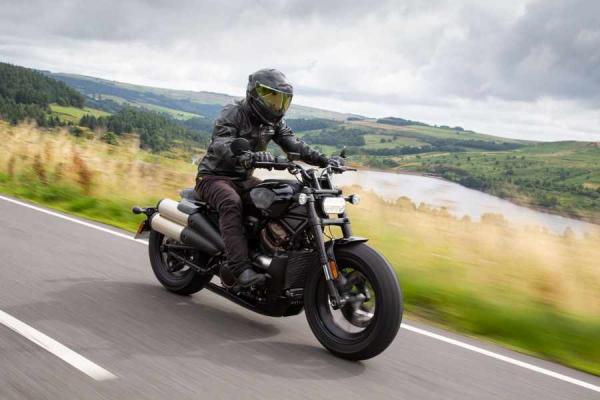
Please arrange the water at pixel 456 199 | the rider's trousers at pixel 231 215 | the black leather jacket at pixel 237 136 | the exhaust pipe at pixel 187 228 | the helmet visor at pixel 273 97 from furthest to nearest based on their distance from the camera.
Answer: the water at pixel 456 199
the exhaust pipe at pixel 187 228
the black leather jacket at pixel 237 136
the helmet visor at pixel 273 97
the rider's trousers at pixel 231 215

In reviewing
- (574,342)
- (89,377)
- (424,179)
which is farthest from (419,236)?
(89,377)

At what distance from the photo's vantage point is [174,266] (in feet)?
19.5

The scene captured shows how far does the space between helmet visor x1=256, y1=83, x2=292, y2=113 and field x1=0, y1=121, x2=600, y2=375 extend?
7.95 ft

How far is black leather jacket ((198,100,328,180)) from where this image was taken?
5066 millimetres

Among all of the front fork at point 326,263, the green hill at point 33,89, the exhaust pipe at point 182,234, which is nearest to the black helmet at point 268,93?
the front fork at point 326,263

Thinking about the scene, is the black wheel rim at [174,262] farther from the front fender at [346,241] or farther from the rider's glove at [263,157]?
the front fender at [346,241]

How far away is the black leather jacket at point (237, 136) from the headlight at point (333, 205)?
2.80 feet

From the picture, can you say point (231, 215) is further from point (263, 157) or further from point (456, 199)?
point (456, 199)

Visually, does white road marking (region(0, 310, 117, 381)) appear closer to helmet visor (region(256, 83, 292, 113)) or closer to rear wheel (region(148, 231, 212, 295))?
rear wheel (region(148, 231, 212, 295))

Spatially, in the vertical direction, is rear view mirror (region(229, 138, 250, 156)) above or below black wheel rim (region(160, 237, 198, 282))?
above

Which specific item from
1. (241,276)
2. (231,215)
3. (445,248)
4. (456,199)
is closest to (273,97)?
(231,215)

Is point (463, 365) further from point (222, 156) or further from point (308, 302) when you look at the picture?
point (222, 156)

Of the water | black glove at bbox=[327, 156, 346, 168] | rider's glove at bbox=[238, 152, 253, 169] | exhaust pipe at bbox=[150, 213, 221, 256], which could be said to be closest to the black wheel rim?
exhaust pipe at bbox=[150, 213, 221, 256]

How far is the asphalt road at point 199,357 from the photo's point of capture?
12.1ft
